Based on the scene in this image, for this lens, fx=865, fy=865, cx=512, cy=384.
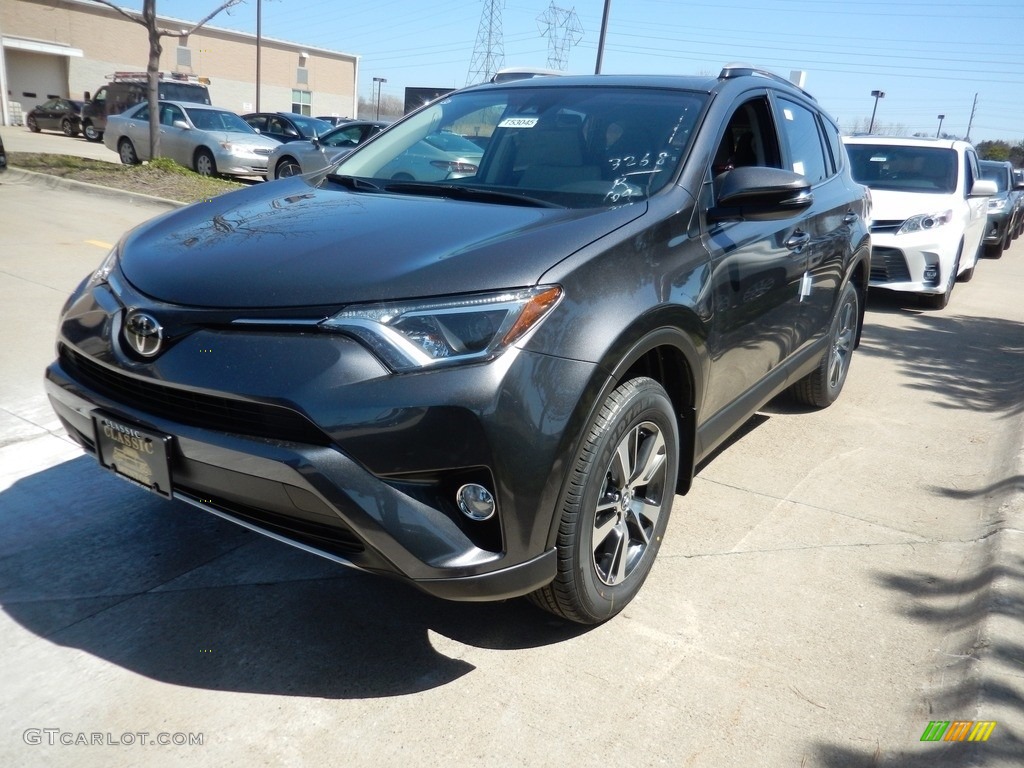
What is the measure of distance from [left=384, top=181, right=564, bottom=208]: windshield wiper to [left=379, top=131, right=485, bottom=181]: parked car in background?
0.13 m

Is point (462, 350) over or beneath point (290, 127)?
over

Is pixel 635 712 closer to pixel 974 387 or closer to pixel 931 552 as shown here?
pixel 931 552

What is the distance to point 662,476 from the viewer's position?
9.86ft

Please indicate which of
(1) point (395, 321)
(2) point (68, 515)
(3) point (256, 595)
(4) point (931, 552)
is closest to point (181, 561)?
(3) point (256, 595)

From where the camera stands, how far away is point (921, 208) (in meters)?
8.77

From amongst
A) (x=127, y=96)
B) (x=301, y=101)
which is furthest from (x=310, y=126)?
(x=301, y=101)

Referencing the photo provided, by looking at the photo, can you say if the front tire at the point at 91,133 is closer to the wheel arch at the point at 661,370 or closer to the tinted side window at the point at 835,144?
the tinted side window at the point at 835,144

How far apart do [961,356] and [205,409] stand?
6.49 meters

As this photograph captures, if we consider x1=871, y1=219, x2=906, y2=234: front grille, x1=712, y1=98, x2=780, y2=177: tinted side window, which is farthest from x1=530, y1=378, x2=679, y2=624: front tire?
x1=871, y1=219, x2=906, y2=234: front grille

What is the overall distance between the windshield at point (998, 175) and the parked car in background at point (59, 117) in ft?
90.1

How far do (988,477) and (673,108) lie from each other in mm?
2547

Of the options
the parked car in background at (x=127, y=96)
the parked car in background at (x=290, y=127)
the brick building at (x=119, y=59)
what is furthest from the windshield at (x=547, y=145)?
the brick building at (x=119, y=59)

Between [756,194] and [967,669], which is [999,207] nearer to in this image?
[756,194]

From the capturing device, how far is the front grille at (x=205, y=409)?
2217mm
